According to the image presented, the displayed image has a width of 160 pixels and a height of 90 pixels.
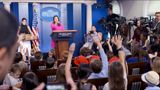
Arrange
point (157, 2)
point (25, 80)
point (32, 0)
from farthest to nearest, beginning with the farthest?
point (157, 2) < point (32, 0) < point (25, 80)

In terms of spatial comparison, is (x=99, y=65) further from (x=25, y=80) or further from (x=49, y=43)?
(x=49, y=43)

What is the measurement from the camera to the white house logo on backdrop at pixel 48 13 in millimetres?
12532

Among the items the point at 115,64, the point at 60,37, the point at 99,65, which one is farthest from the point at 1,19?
the point at 60,37

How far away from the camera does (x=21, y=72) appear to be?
13.4 feet

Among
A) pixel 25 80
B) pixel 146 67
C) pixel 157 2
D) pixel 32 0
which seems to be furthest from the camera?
pixel 157 2

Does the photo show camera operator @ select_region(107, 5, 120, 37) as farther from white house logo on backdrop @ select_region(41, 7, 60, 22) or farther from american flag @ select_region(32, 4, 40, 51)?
american flag @ select_region(32, 4, 40, 51)

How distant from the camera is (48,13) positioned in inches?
497

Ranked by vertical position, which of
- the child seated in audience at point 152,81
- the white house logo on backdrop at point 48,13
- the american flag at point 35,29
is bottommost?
the child seated in audience at point 152,81

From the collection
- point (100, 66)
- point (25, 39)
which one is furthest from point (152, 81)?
point (25, 39)

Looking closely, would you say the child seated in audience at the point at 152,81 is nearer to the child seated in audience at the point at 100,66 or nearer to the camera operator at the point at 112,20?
the child seated in audience at the point at 100,66

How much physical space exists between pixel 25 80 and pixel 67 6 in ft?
33.8

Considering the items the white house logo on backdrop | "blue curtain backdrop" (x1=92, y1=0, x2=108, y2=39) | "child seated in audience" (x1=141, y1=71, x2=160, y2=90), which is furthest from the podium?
"child seated in audience" (x1=141, y1=71, x2=160, y2=90)

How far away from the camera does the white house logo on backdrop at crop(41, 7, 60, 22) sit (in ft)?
41.1

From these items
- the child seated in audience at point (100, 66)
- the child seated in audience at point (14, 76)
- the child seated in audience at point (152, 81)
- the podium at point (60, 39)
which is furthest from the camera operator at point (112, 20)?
the child seated in audience at point (152, 81)
